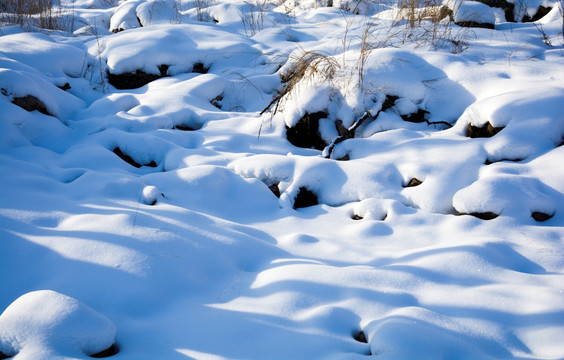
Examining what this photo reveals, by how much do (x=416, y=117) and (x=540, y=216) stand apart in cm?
124

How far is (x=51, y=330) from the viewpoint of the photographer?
1.22m

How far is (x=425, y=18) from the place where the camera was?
425cm

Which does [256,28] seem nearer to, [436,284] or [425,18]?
[425,18]

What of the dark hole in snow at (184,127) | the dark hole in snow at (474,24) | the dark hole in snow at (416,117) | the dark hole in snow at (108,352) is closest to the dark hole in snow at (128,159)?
the dark hole in snow at (184,127)

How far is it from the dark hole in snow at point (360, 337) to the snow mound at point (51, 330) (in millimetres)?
812

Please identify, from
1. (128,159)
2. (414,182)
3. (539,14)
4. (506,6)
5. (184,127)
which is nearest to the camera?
(414,182)

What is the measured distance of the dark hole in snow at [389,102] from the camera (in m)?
3.08

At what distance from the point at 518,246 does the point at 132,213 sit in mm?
1839

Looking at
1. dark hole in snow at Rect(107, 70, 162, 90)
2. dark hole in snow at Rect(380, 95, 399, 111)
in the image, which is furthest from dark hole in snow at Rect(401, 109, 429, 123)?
dark hole in snow at Rect(107, 70, 162, 90)

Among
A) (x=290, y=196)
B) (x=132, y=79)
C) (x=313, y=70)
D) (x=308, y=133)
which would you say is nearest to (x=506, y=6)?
(x=313, y=70)

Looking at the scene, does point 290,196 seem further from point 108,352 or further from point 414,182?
point 108,352

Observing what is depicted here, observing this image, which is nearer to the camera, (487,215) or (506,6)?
(487,215)

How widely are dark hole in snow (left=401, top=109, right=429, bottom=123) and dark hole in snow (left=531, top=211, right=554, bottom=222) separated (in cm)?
119

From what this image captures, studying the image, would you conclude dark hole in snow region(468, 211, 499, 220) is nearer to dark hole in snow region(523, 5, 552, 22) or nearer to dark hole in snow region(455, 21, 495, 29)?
dark hole in snow region(455, 21, 495, 29)
